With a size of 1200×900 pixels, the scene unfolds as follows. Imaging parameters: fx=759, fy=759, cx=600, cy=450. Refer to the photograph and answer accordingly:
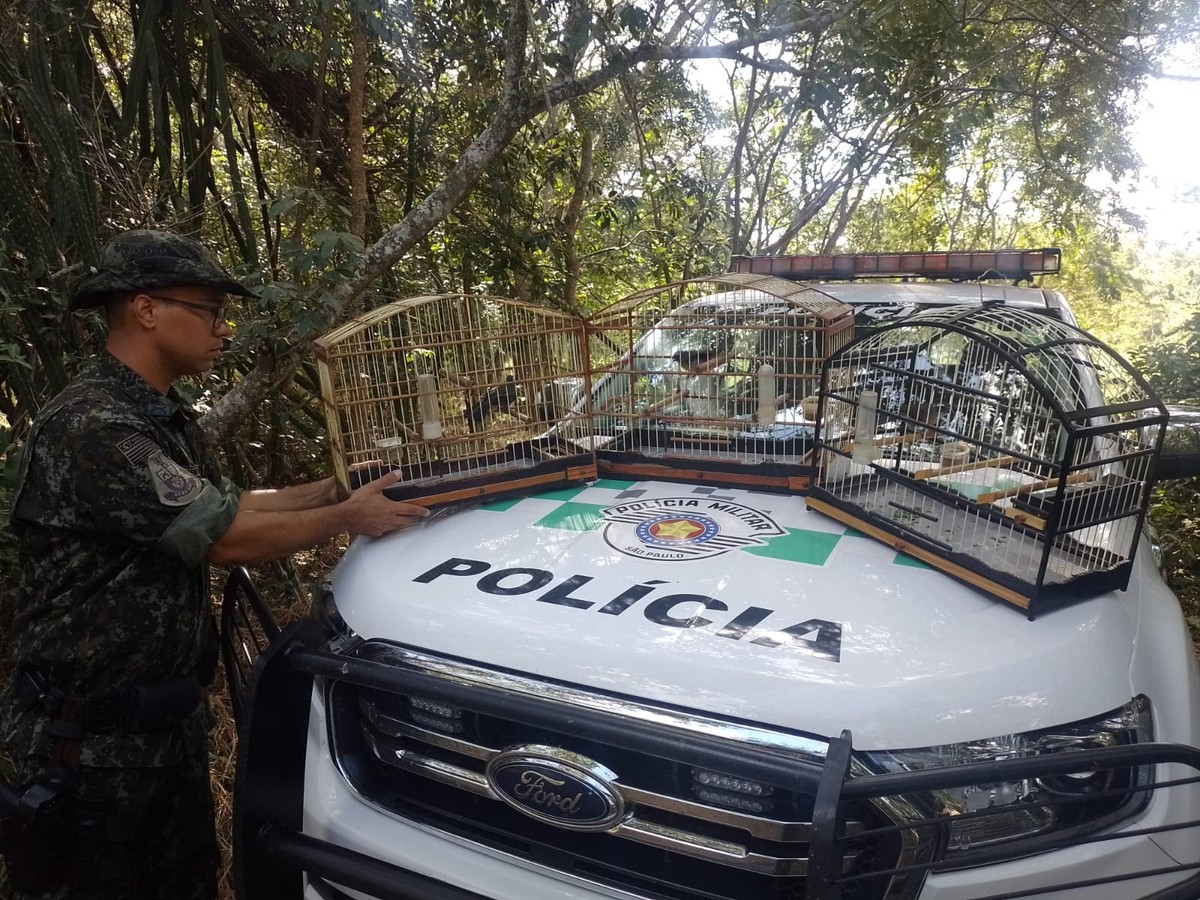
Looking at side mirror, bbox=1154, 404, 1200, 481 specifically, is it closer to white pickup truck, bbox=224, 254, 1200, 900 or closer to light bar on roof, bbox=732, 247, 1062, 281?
white pickup truck, bbox=224, 254, 1200, 900

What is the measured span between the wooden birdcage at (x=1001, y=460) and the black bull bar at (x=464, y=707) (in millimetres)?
514

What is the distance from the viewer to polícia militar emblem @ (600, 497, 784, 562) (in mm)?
2068

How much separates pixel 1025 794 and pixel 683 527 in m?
1.04

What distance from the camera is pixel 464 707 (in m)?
1.58

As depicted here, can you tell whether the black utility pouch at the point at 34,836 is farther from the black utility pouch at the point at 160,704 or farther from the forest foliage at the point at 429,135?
the forest foliage at the point at 429,135

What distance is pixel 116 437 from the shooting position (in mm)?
1721

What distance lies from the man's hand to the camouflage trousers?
713mm

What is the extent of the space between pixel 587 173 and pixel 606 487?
438 cm

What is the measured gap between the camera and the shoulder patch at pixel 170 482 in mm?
1713

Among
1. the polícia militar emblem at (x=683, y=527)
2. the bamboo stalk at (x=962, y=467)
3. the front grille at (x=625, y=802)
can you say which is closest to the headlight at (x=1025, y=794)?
the front grille at (x=625, y=802)

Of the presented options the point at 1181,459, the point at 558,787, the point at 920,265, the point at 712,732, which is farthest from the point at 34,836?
the point at 920,265

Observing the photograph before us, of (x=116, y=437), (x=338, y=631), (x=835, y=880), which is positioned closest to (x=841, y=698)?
(x=835, y=880)

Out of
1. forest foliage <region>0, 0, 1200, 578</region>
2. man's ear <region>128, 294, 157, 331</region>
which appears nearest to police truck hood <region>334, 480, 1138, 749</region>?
man's ear <region>128, 294, 157, 331</region>

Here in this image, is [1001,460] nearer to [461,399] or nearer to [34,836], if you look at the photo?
[461,399]
